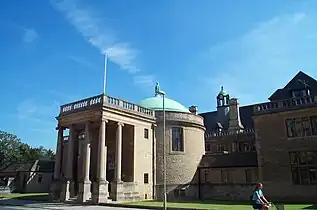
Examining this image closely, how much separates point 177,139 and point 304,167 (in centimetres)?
1329

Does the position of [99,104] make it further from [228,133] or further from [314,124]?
[228,133]

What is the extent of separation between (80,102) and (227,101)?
35749mm

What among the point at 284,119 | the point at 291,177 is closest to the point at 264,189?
the point at 291,177

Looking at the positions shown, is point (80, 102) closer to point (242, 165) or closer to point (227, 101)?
point (242, 165)

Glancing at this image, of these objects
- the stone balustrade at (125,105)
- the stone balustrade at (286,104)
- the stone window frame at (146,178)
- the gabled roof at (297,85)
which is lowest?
the stone window frame at (146,178)

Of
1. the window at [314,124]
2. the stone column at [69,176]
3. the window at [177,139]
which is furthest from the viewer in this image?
the window at [177,139]

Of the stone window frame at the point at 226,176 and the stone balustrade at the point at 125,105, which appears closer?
the stone balustrade at the point at 125,105

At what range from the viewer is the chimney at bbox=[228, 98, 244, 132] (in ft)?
162

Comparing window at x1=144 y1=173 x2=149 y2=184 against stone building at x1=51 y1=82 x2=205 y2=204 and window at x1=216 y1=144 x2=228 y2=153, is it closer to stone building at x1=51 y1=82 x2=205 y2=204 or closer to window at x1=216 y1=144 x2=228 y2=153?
stone building at x1=51 y1=82 x2=205 y2=204

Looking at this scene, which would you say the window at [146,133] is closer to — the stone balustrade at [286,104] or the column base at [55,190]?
the column base at [55,190]

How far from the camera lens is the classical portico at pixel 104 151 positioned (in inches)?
1035

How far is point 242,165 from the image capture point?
31.2 metres

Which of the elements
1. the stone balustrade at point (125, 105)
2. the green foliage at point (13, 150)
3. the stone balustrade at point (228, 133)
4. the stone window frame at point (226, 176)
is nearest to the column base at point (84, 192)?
the stone balustrade at point (125, 105)

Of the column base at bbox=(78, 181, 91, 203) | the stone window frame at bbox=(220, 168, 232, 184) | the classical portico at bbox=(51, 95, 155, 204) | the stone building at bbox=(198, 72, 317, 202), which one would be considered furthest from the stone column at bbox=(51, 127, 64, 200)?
the stone window frame at bbox=(220, 168, 232, 184)
